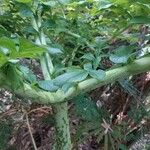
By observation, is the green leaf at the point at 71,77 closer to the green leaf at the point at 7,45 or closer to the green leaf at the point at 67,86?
the green leaf at the point at 67,86

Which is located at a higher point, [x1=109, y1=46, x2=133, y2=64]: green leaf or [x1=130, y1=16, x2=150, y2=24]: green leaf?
[x1=130, y1=16, x2=150, y2=24]: green leaf

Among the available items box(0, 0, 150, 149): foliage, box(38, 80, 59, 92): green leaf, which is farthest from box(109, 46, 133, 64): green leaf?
box(38, 80, 59, 92): green leaf

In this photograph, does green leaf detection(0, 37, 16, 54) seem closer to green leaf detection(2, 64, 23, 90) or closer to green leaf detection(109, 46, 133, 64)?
green leaf detection(2, 64, 23, 90)

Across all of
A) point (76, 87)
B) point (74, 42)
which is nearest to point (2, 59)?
point (76, 87)

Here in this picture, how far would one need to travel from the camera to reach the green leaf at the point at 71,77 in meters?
0.53

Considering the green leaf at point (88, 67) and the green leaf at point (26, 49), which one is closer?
the green leaf at point (26, 49)

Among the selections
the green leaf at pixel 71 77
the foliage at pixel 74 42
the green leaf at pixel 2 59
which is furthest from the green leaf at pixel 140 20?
the green leaf at pixel 2 59

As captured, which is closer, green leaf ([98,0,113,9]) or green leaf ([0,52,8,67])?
green leaf ([0,52,8,67])

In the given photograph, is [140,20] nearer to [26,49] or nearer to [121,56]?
[121,56]

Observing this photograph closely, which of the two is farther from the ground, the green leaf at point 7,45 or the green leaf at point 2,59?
the green leaf at point 7,45

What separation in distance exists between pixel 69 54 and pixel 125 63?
0.61 feet

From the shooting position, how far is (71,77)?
54 cm

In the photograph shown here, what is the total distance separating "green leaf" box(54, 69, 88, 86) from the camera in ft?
1.75

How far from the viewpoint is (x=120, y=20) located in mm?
688
